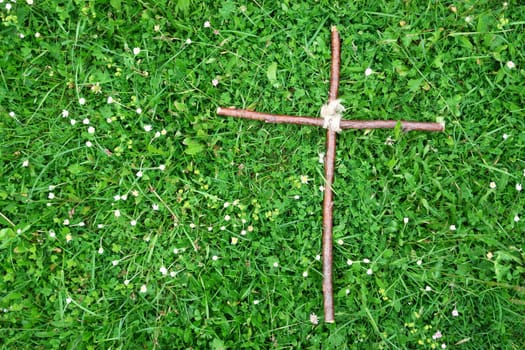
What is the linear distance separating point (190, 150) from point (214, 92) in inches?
18.7

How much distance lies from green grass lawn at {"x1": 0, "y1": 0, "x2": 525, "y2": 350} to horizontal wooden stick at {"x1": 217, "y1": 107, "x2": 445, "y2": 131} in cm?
9

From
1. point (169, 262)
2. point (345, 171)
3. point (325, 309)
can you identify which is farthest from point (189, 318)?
point (345, 171)

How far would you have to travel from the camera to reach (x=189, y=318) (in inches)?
130

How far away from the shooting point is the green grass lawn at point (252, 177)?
3291 mm

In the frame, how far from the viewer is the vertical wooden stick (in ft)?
10.6

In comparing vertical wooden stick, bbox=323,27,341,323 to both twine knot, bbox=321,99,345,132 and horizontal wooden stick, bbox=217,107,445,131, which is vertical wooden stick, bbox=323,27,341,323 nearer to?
twine knot, bbox=321,99,345,132

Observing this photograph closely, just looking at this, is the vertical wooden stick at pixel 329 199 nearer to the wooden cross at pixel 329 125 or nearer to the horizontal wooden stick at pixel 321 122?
the wooden cross at pixel 329 125

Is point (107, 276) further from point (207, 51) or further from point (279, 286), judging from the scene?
point (207, 51)

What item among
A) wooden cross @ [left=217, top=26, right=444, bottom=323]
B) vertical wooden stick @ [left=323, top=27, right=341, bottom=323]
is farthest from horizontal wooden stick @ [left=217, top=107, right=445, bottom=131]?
vertical wooden stick @ [left=323, top=27, right=341, bottom=323]

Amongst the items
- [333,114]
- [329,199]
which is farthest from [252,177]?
[333,114]

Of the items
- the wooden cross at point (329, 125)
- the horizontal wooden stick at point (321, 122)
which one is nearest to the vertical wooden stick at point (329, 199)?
the wooden cross at point (329, 125)

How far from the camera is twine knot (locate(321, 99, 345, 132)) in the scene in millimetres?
3290

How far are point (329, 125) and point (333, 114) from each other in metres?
0.09

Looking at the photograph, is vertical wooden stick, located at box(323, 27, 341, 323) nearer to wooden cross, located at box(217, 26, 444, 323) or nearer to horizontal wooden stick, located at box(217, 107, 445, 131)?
wooden cross, located at box(217, 26, 444, 323)
